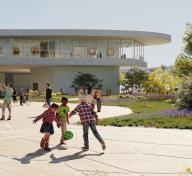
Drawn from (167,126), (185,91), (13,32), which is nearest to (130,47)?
(13,32)

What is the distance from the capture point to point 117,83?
221 feet

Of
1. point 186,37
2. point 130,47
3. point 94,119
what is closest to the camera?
point 94,119

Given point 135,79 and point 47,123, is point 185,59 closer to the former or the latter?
point 135,79

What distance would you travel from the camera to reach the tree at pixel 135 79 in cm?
6188

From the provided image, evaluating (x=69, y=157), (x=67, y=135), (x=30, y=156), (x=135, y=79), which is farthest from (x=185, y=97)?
(x=135, y=79)

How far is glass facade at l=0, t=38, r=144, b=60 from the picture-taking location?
6612cm

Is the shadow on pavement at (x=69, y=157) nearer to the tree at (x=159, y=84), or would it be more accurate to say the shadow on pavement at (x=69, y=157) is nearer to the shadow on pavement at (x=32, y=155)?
the shadow on pavement at (x=32, y=155)

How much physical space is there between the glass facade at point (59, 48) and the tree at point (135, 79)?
5012 mm

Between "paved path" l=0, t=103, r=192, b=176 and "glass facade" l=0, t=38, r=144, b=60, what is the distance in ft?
161

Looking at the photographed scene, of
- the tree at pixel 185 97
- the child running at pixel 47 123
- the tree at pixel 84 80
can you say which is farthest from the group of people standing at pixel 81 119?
the tree at pixel 84 80

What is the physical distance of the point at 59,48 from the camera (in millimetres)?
66562

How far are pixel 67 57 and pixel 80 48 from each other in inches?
106

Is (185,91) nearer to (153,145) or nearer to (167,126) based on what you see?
(167,126)

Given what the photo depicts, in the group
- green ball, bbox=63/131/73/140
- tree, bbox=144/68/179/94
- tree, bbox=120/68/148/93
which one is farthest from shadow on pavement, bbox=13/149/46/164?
tree, bbox=120/68/148/93
